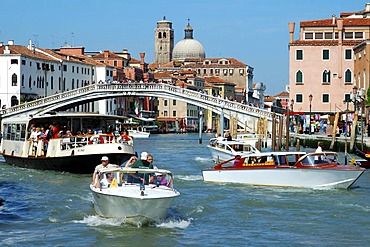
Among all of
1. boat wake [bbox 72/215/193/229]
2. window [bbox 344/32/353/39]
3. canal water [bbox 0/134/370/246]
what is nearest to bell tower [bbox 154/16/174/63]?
window [bbox 344/32/353/39]

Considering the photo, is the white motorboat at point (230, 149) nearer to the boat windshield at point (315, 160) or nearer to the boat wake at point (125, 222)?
the boat windshield at point (315, 160)

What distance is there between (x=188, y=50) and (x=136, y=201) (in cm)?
10733

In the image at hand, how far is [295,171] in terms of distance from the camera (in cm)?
1554

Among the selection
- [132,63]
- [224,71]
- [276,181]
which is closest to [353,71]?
[276,181]

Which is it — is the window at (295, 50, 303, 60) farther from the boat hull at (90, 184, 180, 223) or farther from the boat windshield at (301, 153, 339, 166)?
the boat hull at (90, 184, 180, 223)

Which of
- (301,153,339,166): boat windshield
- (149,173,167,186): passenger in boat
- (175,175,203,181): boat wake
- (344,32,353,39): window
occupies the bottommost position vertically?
(175,175,203,181): boat wake

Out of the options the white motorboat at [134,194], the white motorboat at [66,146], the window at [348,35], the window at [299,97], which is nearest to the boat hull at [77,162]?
the white motorboat at [66,146]

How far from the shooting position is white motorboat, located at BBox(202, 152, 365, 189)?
50.5ft

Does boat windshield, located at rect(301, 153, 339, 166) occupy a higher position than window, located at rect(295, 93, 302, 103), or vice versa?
window, located at rect(295, 93, 302, 103)

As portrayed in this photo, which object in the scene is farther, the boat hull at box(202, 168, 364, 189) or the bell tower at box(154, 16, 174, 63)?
the bell tower at box(154, 16, 174, 63)

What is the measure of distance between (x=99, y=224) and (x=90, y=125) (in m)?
9.57

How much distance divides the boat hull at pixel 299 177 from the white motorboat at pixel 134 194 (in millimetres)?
4909

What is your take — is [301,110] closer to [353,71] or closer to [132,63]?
[353,71]

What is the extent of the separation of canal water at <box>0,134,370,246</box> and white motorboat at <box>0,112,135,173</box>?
103 centimetres
